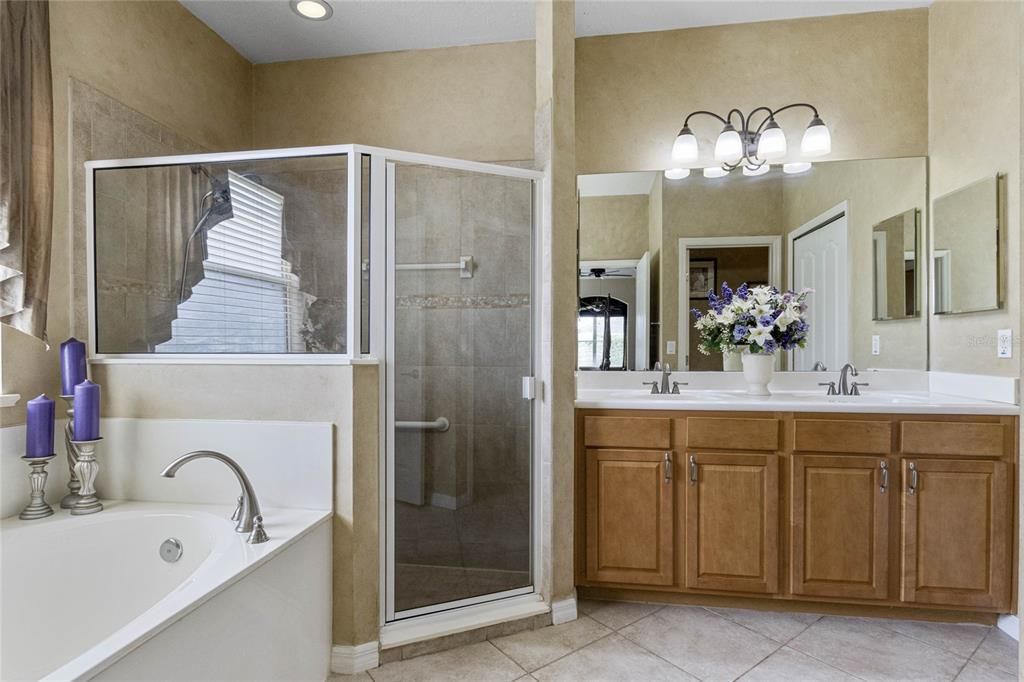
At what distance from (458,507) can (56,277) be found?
160 centimetres

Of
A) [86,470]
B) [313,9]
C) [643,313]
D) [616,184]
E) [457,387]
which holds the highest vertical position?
[313,9]

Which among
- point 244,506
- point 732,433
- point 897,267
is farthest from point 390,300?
point 897,267

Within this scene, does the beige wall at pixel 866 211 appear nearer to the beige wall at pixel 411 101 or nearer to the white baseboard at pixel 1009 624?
the white baseboard at pixel 1009 624

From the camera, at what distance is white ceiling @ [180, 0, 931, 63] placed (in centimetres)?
251

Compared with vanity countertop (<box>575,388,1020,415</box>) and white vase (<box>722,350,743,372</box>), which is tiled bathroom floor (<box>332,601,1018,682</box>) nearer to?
vanity countertop (<box>575,388,1020,415</box>)

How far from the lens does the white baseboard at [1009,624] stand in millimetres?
1994

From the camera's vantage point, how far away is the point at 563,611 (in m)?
2.12

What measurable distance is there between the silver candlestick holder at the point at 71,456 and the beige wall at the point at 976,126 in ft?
10.5

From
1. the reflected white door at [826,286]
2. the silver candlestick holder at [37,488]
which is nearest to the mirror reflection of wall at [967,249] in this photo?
the reflected white door at [826,286]

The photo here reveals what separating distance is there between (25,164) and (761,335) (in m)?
2.73

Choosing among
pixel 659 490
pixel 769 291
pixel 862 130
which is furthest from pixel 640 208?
pixel 659 490

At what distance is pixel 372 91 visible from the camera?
2.90m

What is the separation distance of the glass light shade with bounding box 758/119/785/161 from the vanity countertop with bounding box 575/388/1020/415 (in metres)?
1.11

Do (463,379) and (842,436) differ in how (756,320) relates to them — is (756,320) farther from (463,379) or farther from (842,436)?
(463,379)
